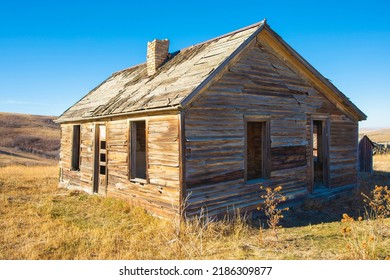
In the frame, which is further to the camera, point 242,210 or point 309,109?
point 309,109

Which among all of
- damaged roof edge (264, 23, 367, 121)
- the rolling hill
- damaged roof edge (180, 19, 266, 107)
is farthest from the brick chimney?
the rolling hill

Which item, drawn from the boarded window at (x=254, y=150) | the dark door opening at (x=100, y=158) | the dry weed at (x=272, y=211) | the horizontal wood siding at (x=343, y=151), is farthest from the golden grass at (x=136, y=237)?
the boarded window at (x=254, y=150)

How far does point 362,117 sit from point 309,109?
3205 mm

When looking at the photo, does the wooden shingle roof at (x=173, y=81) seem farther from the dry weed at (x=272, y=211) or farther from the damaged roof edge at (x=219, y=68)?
the dry weed at (x=272, y=211)

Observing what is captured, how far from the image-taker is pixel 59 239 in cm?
605

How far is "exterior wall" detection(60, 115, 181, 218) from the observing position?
7160mm

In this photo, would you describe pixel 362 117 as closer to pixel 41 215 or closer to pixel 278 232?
pixel 278 232

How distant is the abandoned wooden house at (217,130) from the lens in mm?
7211

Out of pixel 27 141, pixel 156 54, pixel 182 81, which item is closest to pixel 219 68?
pixel 182 81

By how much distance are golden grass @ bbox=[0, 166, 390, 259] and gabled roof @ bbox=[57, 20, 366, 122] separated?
2862 millimetres

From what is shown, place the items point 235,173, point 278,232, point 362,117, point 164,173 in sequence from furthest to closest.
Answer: point 362,117 → point 235,173 → point 164,173 → point 278,232

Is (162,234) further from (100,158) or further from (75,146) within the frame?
(75,146)

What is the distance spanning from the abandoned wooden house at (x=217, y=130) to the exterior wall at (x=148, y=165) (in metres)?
0.03
